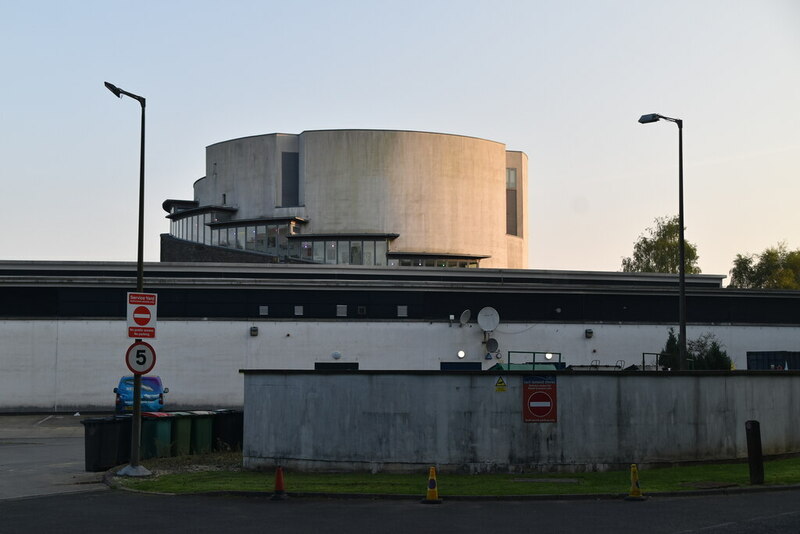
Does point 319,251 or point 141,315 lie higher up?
point 319,251

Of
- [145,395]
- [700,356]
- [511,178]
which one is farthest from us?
[511,178]

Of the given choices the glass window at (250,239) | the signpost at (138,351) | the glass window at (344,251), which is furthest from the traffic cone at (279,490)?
the glass window at (250,239)

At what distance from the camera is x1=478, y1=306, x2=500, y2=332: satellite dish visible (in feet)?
159

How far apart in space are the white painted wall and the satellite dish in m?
3.09

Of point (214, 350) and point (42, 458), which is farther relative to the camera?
point (214, 350)

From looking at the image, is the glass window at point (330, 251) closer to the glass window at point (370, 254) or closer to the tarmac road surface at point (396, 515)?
the glass window at point (370, 254)

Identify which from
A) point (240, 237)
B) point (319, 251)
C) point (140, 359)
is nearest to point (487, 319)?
point (140, 359)

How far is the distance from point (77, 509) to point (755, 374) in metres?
16.8

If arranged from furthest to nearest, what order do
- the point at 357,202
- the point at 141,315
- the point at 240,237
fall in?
the point at 240,237
the point at 357,202
the point at 141,315

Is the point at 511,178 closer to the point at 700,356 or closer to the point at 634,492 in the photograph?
the point at 700,356

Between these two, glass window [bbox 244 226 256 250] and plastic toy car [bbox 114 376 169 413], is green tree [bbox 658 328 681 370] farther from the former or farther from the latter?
glass window [bbox 244 226 256 250]

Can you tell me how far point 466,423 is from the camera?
23375 mm

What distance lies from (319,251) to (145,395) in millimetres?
46301

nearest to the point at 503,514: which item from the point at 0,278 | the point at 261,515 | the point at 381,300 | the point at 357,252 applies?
the point at 261,515
